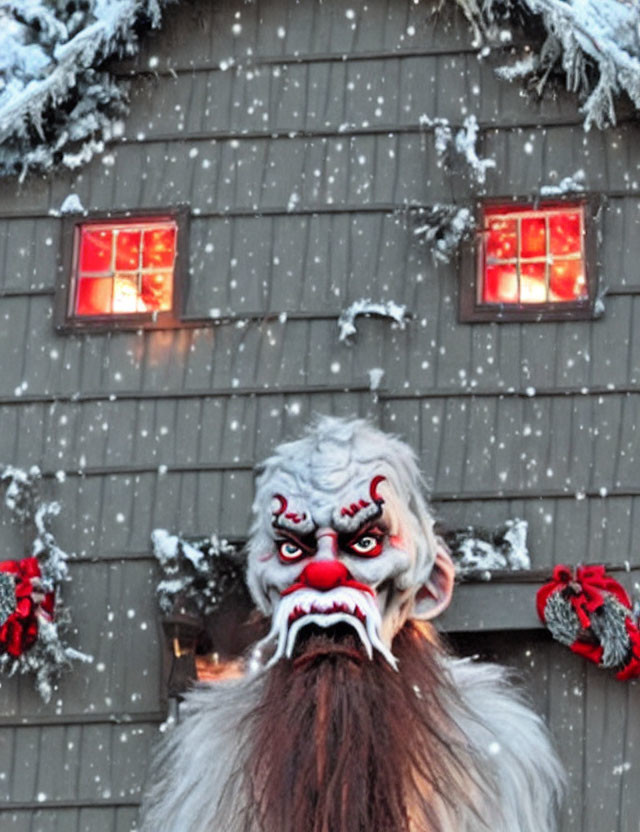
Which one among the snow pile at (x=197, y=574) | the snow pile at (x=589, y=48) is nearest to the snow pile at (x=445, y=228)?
the snow pile at (x=589, y=48)

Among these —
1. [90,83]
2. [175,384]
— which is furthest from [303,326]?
[90,83]

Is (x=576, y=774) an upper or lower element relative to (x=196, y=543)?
lower

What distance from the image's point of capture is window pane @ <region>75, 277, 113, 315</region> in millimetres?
9477

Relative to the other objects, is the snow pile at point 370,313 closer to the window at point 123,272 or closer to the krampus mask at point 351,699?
the window at point 123,272

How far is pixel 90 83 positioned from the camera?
9.47 metres

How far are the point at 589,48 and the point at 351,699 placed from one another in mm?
2263

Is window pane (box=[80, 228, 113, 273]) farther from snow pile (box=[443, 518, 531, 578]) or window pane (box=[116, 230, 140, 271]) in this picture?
snow pile (box=[443, 518, 531, 578])

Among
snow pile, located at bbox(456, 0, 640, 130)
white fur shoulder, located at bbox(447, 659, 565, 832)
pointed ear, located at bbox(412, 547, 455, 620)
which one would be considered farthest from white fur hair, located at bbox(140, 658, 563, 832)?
snow pile, located at bbox(456, 0, 640, 130)

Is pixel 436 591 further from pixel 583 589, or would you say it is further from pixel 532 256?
pixel 532 256

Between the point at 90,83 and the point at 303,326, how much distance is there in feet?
3.32

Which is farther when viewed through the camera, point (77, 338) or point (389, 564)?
point (77, 338)

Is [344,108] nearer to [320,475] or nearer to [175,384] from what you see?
[175,384]

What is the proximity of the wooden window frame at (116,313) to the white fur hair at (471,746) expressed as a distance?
1.43 metres

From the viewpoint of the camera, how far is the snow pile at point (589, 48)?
29.8 feet
